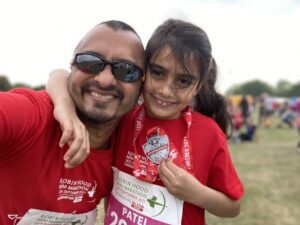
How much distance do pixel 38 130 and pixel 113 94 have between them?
0.46 meters

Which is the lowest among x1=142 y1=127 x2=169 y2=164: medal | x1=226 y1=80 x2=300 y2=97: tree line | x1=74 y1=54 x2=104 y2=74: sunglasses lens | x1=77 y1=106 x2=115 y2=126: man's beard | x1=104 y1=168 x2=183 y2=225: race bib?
x1=226 y1=80 x2=300 y2=97: tree line

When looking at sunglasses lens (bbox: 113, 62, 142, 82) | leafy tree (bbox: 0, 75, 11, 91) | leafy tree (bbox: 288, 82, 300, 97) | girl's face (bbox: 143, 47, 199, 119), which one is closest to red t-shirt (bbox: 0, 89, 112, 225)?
sunglasses lens (bbox: 113, 62, 142, 82)

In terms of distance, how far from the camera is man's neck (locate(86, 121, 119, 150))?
7.25 ft

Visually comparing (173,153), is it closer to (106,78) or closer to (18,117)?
(106,78)

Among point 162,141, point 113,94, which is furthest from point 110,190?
point 113,94

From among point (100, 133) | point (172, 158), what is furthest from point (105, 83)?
point (172, 158)

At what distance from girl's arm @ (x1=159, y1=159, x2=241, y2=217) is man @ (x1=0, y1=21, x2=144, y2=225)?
377 mm

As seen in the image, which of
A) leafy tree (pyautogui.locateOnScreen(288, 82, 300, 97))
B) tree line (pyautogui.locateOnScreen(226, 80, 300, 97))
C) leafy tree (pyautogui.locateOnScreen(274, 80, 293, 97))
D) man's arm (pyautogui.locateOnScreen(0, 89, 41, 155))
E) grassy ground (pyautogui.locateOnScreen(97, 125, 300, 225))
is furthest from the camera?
tree line (pyautogui.locateOnScreen(226, 80, 300, 97))

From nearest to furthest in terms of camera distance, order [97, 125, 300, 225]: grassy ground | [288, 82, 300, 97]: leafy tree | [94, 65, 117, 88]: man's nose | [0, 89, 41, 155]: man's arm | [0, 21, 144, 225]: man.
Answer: [0, 89, 41, 155]: man's arm, [0, 21, 144, 225]: man, [94, 65, 117, 88]: man's nose, [97, 125, 300, 225]: grassy ground, [288, 82, 300, 97]: leafy tree

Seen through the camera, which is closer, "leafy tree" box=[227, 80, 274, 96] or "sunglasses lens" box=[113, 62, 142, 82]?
"sunglasses lens" box=[113, 62, 142, 82]

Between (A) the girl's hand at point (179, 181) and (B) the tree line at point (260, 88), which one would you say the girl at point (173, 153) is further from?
(B) the tree line at point (260, 88)

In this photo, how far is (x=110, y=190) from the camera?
95.7 inches

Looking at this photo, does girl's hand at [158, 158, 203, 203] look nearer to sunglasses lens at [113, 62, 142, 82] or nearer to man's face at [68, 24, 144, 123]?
man's face at [68, 24, 144, 123]

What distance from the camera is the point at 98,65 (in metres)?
2.05
